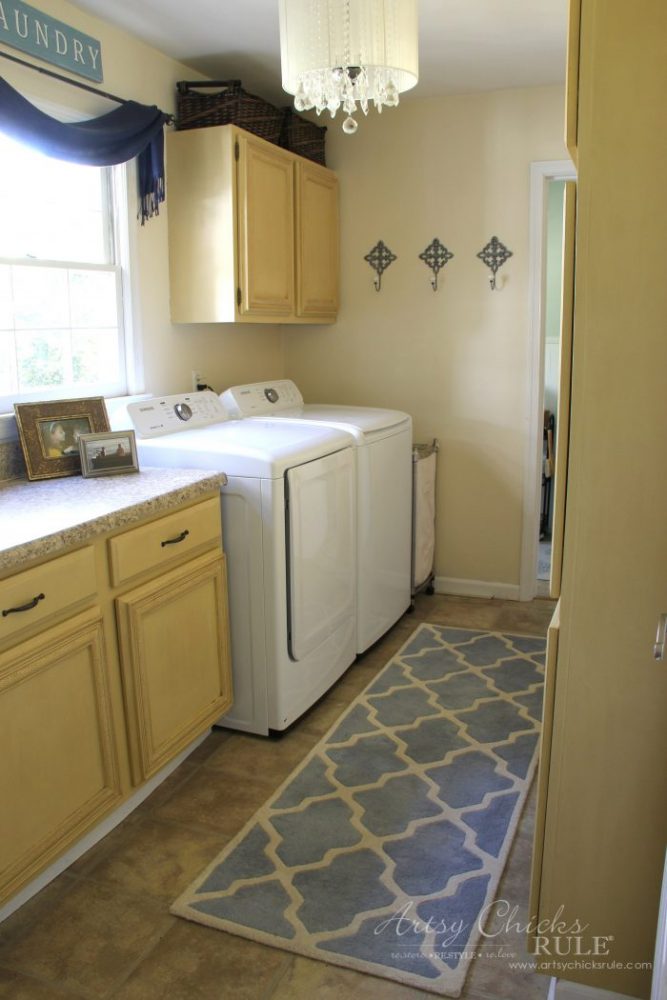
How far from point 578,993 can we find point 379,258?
3.41 m

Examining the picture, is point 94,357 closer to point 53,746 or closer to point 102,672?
point 102,672

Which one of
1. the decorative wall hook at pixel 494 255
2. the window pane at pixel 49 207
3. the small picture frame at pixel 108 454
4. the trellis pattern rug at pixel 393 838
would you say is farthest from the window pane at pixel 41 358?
the decorative wall hook at pixel 494 255

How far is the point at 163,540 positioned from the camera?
91.8 inches

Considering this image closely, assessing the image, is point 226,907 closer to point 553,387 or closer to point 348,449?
point 348,449

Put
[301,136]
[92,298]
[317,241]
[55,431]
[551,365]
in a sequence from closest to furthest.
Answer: [55,431] → [92,298] → [301,136] → [317,241] → [551,365]

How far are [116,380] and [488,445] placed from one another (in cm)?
193

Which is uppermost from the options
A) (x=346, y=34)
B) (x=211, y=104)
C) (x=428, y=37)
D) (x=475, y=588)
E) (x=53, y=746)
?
(x=428, y=37)

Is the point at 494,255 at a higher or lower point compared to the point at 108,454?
higher

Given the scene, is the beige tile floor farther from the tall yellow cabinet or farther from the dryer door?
the dryer door

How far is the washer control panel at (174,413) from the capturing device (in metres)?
2.94

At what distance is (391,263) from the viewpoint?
164 inches


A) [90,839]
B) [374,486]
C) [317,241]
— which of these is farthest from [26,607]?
[317,241]

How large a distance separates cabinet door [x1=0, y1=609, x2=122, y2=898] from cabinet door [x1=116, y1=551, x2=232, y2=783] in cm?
11

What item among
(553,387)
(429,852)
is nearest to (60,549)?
(429,852)
